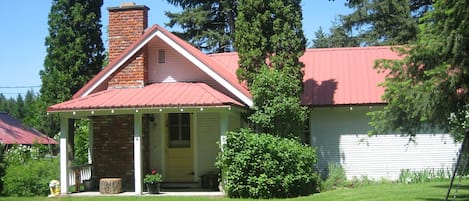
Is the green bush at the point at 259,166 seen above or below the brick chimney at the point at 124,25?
below

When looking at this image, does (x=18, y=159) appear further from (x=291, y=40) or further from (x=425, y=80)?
(x=425, y=80)

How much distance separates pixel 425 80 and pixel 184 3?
28278 mm

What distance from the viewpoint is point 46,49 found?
34.5m

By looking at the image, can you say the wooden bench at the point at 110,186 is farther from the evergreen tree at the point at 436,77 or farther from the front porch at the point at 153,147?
the evergreen tree at the point at 436,77

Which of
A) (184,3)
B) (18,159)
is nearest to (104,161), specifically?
(18,159)

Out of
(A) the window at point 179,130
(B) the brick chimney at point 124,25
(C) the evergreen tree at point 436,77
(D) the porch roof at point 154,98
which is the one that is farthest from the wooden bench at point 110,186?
(C) the evergreen tree at point 436,77

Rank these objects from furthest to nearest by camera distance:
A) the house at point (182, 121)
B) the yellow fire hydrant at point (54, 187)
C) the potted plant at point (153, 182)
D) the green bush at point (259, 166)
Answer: the house at point (182, 121), the yellow fire hydrant at point (54, 187), the potted plant at point (153, 182), the green bush at point (259, 166)

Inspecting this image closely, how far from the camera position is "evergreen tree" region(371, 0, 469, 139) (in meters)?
10.2

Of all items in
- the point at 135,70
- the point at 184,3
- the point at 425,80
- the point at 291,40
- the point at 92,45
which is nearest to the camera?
the point at 425,80

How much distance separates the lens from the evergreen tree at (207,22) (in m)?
36.1

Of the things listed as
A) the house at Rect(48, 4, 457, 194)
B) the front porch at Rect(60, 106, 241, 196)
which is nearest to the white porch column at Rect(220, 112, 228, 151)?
the house at Rect(48, 4, 457, 194)

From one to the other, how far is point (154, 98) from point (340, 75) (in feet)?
22.6

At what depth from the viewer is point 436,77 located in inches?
410

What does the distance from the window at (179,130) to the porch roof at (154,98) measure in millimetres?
1300
